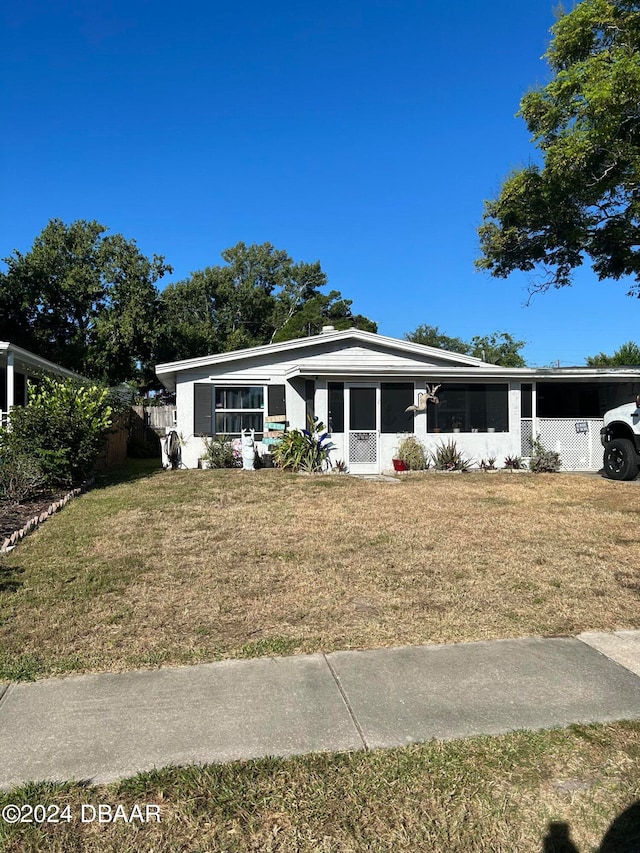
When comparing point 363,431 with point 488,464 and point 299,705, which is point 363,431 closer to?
point 488,464

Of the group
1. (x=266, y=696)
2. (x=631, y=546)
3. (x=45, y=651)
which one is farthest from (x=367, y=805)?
(x=631, y=546)

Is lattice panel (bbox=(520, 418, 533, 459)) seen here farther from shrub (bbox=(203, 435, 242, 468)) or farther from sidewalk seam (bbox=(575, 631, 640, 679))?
sidewalk seam (bbox=(575, 631, 640, 679))

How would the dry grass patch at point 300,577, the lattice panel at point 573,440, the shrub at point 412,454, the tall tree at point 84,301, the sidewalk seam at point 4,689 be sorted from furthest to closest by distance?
the tall tree at point 84,301 < the lattice panel at point 573,440 < the shrub at point 412,454 < the dry grass patch at point 300,577 < the sidewalk seam at point 4,689

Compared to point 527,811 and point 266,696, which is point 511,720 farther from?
point 266,696

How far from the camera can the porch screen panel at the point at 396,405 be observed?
1484 cm

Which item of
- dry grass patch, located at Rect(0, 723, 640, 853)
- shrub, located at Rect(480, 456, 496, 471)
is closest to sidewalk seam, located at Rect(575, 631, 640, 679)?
dry grass patch, located at Rect(0, 723, 640, 853)

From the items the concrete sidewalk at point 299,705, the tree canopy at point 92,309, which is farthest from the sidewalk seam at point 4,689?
the tree canopy at point 92,309

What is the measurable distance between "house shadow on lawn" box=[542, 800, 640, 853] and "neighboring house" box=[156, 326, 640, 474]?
12.2 metres

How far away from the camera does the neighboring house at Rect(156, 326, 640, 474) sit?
14.6m

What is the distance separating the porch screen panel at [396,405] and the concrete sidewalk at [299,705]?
36.2 ft

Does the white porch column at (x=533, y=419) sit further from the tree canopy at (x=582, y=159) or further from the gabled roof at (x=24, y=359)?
the gabled roof at (x=24, y=359)

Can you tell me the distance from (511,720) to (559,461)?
44.2 feet

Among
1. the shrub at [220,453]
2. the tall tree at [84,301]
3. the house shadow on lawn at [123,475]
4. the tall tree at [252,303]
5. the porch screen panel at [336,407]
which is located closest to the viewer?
the house shadow on lawn at [123,475]

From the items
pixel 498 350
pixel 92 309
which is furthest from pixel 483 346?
pixel 92 309
